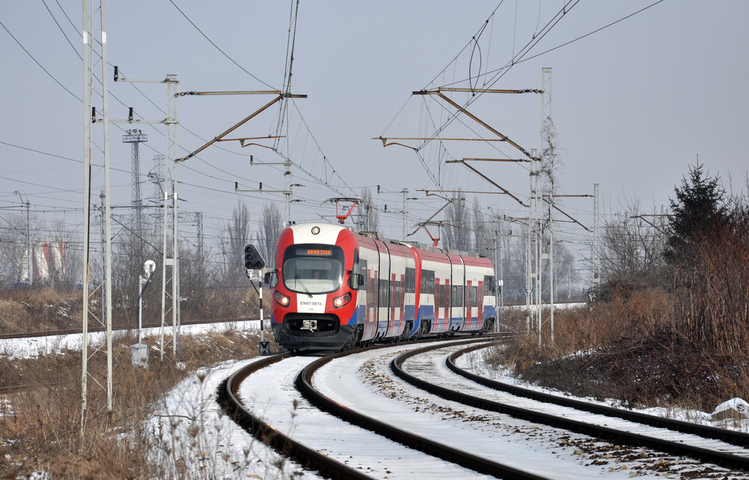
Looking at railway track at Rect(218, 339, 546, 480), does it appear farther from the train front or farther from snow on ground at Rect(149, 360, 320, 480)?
the train front

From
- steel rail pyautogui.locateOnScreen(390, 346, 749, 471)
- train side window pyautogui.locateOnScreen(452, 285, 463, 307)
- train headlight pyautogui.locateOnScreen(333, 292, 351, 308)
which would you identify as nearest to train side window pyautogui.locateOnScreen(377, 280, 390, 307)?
train headlight pyautogui.locateOnScreen(333, 292, 351, 308)

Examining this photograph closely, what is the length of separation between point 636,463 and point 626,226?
3514 cm

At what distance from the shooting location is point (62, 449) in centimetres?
877

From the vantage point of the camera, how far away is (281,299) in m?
24.5

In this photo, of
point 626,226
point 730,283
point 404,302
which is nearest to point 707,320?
point 730,283

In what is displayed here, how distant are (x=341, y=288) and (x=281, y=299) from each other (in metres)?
1.76

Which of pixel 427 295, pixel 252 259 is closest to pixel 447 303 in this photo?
pixel 427 295

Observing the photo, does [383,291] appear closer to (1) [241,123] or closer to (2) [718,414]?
(1) [241,123]

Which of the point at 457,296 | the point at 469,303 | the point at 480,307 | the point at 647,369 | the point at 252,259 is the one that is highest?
the point at 252,259

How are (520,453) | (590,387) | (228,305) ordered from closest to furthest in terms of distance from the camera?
(520,453)
(590,387)
(228,305)

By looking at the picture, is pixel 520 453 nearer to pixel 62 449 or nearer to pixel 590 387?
pixel 62 449

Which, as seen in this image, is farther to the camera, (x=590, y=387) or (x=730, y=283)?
(x=590, y=387)

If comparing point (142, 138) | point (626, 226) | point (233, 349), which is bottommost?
point (233, 349)

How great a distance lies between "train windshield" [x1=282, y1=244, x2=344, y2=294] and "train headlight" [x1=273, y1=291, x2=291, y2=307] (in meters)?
0.31
